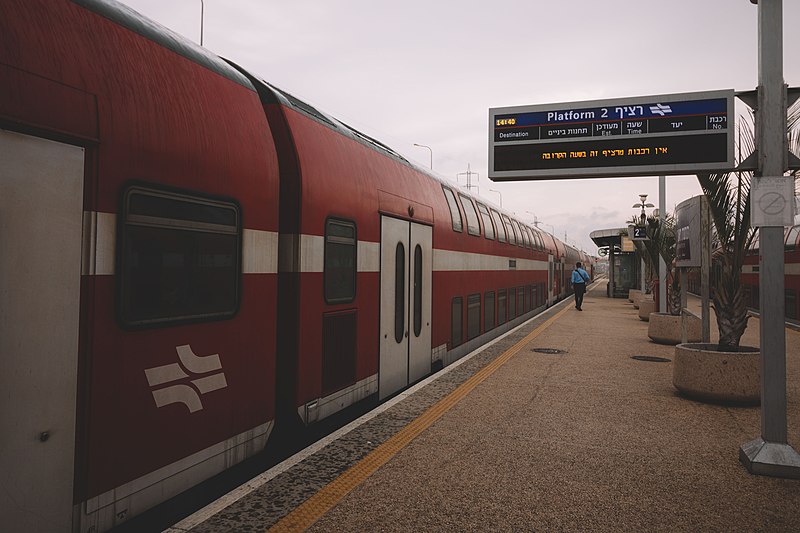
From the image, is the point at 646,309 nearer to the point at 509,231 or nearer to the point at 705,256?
the point at 509,231

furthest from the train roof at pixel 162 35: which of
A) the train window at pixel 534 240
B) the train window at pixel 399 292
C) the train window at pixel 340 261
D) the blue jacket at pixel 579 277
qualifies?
the blue jacket at pixel 579 277

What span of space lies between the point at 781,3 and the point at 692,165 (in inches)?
82.1

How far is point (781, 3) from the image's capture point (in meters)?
4.47

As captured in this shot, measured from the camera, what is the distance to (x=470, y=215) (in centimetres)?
970

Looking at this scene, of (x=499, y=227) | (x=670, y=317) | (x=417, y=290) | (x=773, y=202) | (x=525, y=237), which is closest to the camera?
(x=773, y=202)

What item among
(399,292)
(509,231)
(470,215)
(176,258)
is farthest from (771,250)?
(509,231)

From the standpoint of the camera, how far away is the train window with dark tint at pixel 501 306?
12.0m

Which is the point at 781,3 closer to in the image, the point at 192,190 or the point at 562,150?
the point at 562,150

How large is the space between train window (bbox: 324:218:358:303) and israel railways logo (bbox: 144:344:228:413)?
1.47m

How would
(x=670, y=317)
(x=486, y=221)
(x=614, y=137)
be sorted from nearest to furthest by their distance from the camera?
1. (x=614, y=137)
2. (x=486, y=221)
3. (x=670, y=317)

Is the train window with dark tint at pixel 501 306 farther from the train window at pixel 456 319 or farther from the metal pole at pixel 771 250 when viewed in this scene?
the metal pole at pixel 771 250

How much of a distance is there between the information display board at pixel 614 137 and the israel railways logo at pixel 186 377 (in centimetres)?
527

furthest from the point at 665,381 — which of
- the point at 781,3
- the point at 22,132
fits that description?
the point at 22,132

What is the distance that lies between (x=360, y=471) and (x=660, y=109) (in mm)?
5595
